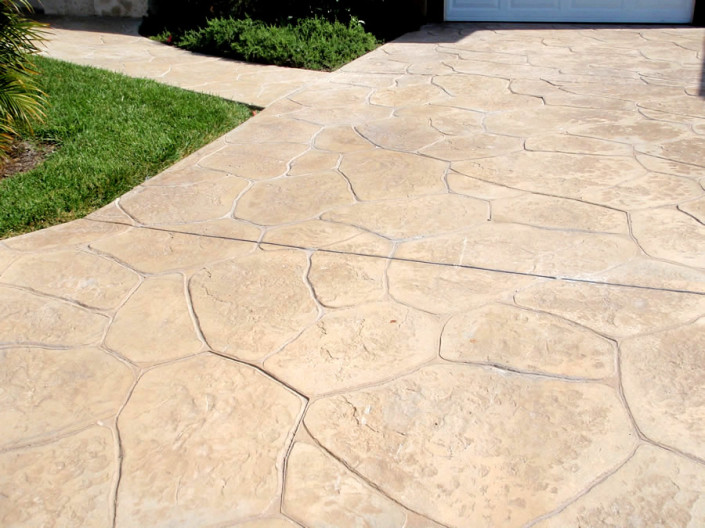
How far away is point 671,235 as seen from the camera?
373 cm

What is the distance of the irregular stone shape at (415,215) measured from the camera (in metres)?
3.98

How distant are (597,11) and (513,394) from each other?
26.6ft

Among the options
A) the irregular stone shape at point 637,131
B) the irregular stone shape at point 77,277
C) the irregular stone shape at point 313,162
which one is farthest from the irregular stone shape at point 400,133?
the irregular stone shape at point 77,277

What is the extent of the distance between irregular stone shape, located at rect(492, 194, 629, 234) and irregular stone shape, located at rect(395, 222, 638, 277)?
0.09 m

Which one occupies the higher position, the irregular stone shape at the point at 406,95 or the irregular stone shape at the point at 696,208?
the irregular stone shape at the point at 406,95

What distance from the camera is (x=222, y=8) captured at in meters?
9.07

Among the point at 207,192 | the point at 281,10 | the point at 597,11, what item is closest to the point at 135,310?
the point at 207,192

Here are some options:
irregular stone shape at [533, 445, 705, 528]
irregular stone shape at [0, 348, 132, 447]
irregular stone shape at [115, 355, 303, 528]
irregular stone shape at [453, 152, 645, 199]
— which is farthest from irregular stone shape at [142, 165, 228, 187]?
irregular stone shape at [533, 445, 705, 528]

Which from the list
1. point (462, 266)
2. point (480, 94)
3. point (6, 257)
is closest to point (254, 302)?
point (462, 266)

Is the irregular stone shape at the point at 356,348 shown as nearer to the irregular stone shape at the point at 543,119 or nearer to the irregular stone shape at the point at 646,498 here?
the irregular stone shape at the point at 646,498

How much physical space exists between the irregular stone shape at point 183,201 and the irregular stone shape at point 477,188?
148cm

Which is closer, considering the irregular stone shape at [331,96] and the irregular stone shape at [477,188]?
the irregular stone shape at [477,188]

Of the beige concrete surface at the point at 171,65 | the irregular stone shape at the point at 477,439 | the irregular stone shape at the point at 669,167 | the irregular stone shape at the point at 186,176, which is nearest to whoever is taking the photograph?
the irregular stone shape at the point at 477,439

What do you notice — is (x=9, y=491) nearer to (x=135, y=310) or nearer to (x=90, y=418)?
(x=90, y=418)
